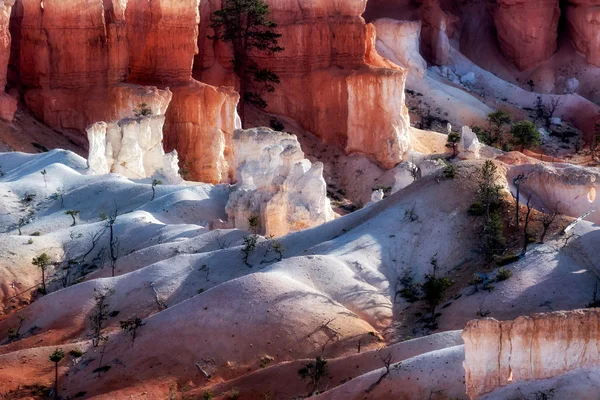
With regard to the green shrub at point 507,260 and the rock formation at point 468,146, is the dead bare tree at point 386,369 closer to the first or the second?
the green shrub at point 507,260

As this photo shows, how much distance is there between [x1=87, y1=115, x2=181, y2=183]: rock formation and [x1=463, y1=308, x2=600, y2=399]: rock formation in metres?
29.3

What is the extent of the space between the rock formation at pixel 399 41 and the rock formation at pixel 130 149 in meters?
27.5

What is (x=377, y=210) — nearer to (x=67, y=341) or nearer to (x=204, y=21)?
(x=67, y=341)

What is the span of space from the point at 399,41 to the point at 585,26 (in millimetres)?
13950

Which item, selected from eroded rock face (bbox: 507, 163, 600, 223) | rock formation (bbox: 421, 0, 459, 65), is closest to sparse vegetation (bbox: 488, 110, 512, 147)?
rock formation (bbox: 421, 0, 459, 65)

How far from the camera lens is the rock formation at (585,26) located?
88.2 metres

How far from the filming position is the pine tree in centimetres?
7194

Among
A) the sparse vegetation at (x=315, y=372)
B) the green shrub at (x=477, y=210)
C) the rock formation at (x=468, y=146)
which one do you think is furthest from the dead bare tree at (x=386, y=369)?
the rock formation at (x=468, y=146)

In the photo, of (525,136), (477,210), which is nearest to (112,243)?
(477,210)

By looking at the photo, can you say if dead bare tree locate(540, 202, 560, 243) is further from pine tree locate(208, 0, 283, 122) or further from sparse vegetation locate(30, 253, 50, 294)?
pine tree locate(208, 0, 283, 122)

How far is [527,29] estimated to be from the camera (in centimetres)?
8981

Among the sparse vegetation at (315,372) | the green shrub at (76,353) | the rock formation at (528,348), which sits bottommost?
the green shrub at (76,353)

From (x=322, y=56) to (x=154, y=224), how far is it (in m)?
28.3

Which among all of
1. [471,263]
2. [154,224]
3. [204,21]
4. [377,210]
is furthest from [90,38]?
[471,263]
